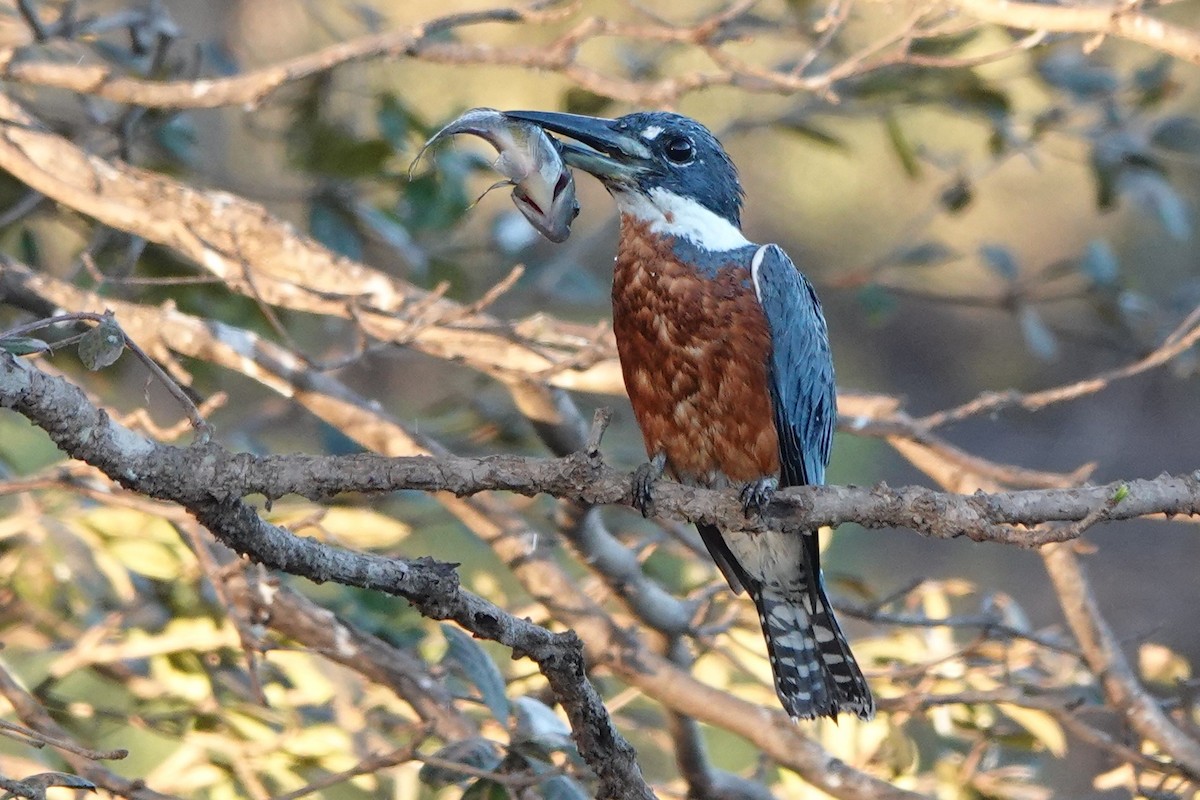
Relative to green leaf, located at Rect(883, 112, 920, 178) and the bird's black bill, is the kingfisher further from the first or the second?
green leaf, located at Rect(883, 112, 920, 178)

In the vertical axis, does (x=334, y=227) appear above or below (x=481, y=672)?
above

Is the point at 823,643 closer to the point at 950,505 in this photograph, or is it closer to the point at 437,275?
the point at 950,505

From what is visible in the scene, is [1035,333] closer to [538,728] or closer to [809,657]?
[809,657]

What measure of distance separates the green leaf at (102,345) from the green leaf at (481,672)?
1037 mm

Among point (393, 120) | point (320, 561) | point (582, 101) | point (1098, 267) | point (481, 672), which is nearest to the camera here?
point (320, 561)

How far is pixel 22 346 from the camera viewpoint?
5.85 ft

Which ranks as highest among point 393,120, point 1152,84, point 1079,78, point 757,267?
point 1152,84

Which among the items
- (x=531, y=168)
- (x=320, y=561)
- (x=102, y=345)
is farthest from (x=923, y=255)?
(x=102, y=345)

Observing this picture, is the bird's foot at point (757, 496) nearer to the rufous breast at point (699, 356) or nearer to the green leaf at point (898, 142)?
the rufous breast at point (699, 356)

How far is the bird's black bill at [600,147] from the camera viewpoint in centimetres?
302

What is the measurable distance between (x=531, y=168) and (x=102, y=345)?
41.0 inches

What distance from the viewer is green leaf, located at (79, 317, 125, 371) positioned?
1.82 metres

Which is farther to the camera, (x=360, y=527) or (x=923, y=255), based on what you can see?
(x=923, y=255)

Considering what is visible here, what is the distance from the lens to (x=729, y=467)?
3170 millimetres
